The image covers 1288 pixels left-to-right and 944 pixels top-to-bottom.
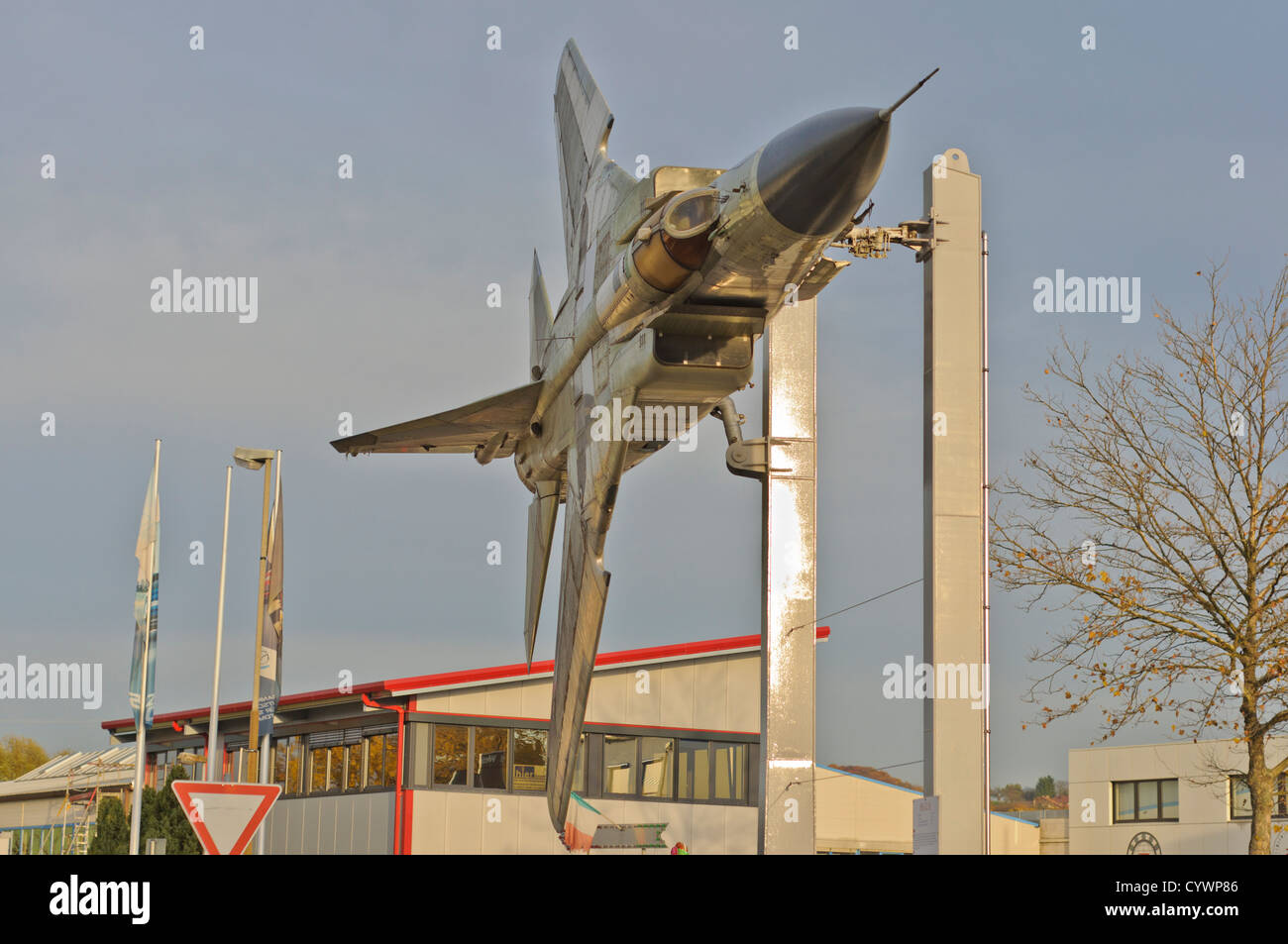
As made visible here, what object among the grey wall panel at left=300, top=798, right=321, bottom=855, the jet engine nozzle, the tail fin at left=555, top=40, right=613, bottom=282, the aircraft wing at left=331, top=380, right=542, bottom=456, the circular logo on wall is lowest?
the circular logo on wall

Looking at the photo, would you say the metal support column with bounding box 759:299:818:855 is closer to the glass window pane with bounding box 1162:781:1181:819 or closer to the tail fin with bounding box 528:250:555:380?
the tail fin with bounding box 528:250:555:380

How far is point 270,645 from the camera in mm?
22453

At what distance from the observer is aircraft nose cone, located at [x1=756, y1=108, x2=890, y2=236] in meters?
9.05

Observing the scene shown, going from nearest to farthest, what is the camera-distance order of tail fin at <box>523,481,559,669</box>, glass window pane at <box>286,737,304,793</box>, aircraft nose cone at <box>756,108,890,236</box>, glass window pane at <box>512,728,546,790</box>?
aircraft nose cone at <box>756,108,890,236</box> < tail fin at <box>523,481,559,669</box> < glass window pane at <box>512,728,546,790</box> < glass window pane at <box>286,737,304,793</box>

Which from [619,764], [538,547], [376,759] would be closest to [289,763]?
[376,759]

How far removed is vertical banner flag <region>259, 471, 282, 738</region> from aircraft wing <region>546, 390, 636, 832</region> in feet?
32.0

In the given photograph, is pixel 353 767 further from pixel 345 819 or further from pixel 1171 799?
pixel 1171 799

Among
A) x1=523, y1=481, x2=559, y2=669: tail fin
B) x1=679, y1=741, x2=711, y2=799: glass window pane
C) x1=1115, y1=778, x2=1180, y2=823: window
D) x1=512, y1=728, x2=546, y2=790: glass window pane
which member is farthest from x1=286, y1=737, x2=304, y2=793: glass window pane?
x1=1115, y1=778, x2=1180, y2=823: window

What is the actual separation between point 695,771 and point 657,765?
106cm

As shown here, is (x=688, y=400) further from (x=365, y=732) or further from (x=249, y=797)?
(x=365, y=732)

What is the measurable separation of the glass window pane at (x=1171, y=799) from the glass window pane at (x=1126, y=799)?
1332 mm

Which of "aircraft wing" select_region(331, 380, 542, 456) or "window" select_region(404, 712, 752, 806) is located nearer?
"aircraft wing" select_region(331, 380, 542, 456)

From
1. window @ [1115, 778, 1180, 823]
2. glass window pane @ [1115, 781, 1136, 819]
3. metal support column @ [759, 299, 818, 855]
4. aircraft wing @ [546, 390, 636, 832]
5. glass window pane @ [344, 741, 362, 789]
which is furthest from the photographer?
glass window pane @ [1115, 781, 1136, 819]
